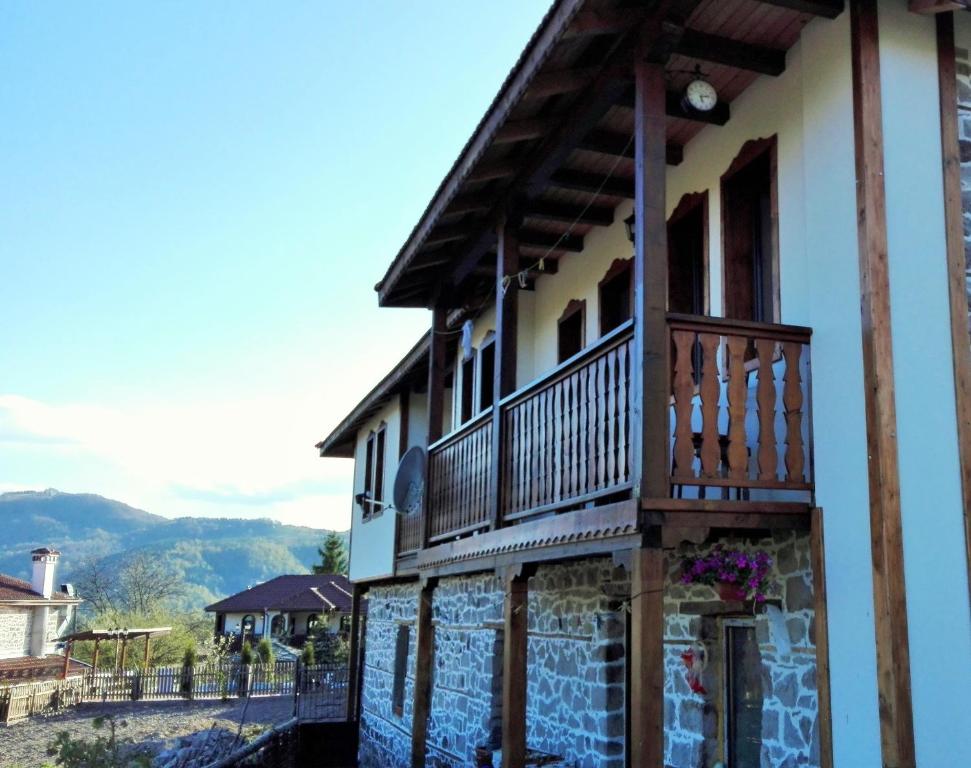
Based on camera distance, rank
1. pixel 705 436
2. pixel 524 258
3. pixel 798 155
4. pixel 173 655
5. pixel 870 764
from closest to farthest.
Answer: pixel 870 764 < pixel 705 436 < pixel 798 155 < pixel 524 258 < pixel 173 655

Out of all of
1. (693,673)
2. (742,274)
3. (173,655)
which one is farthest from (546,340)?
(173,655)

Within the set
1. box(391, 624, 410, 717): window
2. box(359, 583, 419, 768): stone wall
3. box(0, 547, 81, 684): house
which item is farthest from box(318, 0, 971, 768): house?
box(0, 547, 81, 684): house

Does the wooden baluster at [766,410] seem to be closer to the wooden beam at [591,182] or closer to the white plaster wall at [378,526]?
the wooden beam at [591,182]

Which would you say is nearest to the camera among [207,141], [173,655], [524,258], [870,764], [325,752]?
[870,764]

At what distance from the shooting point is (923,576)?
4789mm

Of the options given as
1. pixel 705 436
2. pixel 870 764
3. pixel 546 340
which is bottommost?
pixel 870 764

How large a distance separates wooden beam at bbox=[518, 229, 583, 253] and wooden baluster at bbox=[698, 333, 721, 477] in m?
4.26

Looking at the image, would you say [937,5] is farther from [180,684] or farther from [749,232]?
[180,684]

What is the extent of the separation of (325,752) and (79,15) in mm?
11633

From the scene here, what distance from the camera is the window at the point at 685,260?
296 inches

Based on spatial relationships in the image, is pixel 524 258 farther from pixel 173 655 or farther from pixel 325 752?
pixel 173 655

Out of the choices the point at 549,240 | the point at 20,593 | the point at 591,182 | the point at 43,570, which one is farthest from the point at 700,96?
the point at 43,570

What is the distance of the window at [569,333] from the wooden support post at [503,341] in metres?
1.75

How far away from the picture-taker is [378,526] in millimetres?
14883
